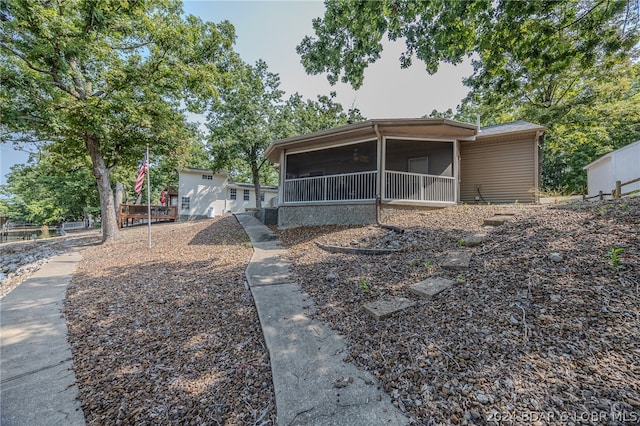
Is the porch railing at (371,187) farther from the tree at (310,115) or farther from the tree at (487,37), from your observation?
the tree at (310,115)

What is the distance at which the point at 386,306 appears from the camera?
298cm

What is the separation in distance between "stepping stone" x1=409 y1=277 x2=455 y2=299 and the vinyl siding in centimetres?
923

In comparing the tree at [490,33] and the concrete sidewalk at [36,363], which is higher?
the tree at [490,33]

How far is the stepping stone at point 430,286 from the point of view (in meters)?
3.08

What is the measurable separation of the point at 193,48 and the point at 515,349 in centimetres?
1229

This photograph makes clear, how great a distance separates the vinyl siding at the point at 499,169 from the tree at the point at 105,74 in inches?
445

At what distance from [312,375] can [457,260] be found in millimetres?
2825

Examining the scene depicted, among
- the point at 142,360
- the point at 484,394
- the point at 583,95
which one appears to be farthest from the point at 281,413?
the point at 583,95

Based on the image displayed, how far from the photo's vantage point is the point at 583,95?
12.8 metres

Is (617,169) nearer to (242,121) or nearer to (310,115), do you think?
(310,115)

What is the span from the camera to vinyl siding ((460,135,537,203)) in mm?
10047

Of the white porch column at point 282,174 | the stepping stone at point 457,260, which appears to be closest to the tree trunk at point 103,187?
the white porch column at point 282,174

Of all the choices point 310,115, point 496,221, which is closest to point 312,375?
point 496,221

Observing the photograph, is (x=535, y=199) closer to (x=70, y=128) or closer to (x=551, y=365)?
(x=551, y=365)
